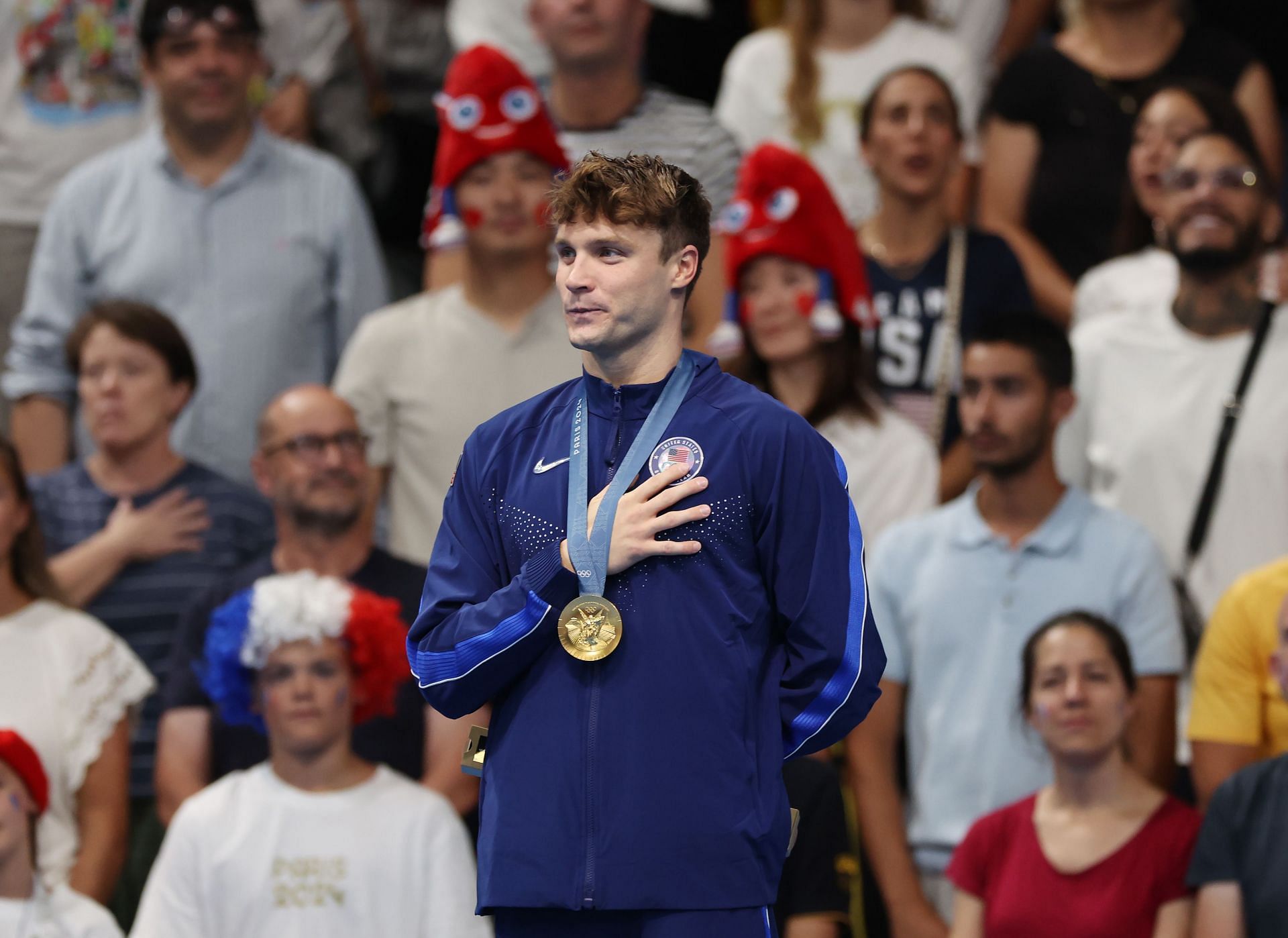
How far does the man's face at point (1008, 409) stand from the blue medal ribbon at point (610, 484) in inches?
110

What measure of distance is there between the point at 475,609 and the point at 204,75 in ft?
14.1

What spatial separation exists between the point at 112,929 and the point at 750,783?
277 cm

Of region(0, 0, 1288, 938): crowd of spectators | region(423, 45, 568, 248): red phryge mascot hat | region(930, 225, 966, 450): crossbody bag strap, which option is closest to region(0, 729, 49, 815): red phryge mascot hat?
region(0, 0, 1288, 938): crowd of spectators

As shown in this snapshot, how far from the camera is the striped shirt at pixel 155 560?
6004 millimetres

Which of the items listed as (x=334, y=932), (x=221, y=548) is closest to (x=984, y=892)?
(x=334, y=932)

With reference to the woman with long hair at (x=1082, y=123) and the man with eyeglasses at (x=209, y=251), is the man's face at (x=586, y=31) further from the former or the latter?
the woman with long hair at (x=1082, y=123)

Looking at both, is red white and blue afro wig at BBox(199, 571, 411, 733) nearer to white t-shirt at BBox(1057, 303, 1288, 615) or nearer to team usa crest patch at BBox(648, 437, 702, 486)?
white t-shirt at BBox(1057, 303, 1288, 615)

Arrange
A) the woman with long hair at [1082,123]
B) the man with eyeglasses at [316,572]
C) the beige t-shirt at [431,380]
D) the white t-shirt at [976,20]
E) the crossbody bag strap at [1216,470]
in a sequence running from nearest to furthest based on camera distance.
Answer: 1. the man with eyeglasses at [316,572]
2. the crossbody bag strap at [1216,470]
3. the beige t-shirt at [431,380]
4. the woman with long hair at [1082,123]
5. the white t-shirt at [976,20]

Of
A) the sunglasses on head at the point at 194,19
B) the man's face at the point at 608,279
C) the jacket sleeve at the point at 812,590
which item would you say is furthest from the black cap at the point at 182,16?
the jacket sleeve at the point at 812,590

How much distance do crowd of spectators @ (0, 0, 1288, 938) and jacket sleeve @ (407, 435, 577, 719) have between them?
83.8 inches

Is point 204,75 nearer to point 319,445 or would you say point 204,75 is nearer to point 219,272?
point 219,272

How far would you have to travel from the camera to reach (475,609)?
3.00 m

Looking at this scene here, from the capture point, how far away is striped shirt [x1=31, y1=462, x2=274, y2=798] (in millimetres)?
6004

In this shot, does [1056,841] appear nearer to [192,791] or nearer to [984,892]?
[984,892]
